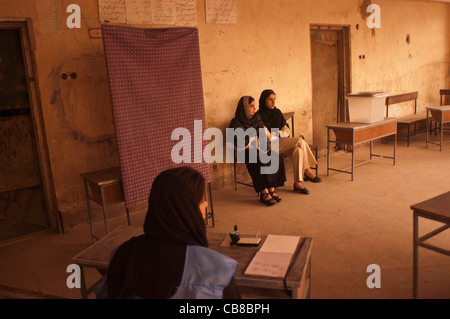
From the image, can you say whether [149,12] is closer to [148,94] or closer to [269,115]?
[148,94]

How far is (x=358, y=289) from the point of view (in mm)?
2801

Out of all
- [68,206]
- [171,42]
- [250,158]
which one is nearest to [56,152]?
[68,206]

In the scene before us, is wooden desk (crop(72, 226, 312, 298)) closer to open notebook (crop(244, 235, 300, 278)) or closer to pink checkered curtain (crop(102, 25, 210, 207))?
open notebook (crop(244, 235, 300, 278))

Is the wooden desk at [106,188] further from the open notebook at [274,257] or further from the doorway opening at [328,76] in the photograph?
the doorway opening at [328,76]

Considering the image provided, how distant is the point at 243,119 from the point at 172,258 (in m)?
3.72

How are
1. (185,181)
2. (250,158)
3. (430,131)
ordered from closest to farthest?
(185,181) < (250,158) < (430,131)

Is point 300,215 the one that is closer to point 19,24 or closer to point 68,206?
point 68,206

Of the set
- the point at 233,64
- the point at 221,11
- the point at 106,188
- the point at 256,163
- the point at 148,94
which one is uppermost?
the point at 221,11

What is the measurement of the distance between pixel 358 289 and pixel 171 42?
268 cm

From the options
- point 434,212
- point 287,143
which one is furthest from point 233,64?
point 434,212

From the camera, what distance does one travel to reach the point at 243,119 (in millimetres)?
5020

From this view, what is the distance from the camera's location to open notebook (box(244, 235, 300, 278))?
191cm

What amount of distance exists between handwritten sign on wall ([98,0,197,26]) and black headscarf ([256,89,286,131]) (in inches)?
49.9

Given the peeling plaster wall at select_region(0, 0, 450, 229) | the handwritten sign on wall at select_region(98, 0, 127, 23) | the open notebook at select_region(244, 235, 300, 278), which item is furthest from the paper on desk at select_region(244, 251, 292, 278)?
the handwritten sign on wall at select_region(98, 0, 127, 23)
